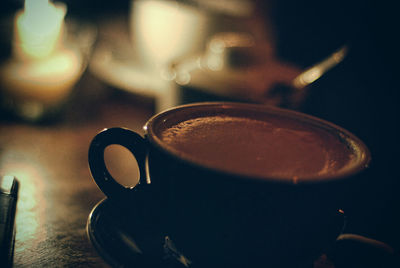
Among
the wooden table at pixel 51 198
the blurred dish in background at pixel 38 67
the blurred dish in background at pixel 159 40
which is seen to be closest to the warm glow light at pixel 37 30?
the blurred dish in background at pixel 38 67

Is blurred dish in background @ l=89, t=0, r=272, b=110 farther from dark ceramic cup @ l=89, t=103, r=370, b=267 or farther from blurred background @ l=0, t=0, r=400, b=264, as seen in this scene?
dark ceramic cup @ l=89, t=103, r=370, b=267

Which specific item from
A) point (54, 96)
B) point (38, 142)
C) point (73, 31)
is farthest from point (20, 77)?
point (73, 31)

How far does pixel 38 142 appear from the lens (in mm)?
852

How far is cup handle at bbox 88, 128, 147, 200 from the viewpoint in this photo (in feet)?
1.34

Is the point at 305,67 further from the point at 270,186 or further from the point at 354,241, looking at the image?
the point at 270,186

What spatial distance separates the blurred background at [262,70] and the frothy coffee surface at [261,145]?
0.23 feet

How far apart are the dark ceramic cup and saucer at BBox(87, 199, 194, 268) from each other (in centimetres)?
1

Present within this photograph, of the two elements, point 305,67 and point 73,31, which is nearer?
point 305,67

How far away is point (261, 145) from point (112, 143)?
0.57 feet

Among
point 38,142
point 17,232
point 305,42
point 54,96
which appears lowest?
point 54,96

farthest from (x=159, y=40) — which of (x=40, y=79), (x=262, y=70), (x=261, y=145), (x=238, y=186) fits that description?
(x=238, y=186)

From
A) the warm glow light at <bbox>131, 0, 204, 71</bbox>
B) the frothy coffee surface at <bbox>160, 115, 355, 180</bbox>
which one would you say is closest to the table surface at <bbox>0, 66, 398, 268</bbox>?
the frothy coffee surface at <bbox>160, 115, 355, 180</bbox>

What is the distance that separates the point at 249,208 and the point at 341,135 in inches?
8.7

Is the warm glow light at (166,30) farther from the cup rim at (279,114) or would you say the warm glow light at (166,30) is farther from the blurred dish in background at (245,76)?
the cup rim at (279,114)
